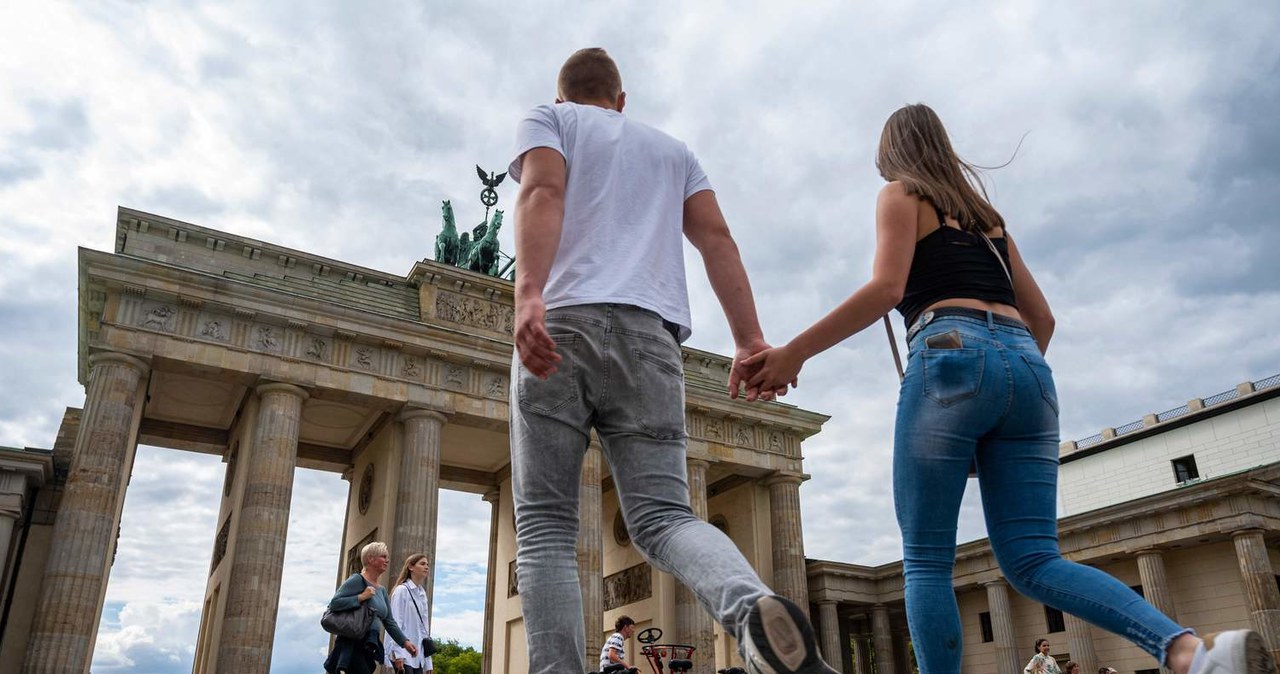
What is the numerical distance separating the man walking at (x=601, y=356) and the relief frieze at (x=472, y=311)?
25.9 metres

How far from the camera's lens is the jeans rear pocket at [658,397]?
2.85 metres

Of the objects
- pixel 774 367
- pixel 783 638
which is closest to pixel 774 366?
pixel 774 367

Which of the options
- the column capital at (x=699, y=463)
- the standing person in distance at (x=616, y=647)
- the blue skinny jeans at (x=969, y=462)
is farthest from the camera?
the column capital at (x=699, y=463)

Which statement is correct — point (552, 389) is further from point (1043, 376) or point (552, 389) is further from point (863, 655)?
point (863, 655)

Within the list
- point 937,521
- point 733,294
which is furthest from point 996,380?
point 733,294

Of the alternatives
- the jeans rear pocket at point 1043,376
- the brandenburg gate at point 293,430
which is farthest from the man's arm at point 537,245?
the brandenburg gate at point 293,430

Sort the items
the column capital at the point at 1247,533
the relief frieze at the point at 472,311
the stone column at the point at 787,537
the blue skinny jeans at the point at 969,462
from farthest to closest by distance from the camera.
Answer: the stone column at the point at 787,537, the relief frieze at the point at 472,311, the column capital at the point at 1247,533, the blue skinny jeans at the point at 969,462

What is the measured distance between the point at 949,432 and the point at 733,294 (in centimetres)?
91

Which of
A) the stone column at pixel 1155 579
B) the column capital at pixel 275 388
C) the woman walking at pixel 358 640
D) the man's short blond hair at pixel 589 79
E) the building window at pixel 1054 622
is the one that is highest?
the column capital at pixel 275 388

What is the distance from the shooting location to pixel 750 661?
2150mm

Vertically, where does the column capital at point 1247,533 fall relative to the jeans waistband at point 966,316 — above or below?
above

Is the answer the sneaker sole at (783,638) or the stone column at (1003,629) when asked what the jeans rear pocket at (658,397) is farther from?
the stone column at (1003,629)

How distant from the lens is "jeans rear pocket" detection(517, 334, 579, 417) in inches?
109

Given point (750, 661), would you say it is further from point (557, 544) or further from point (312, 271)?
point (312, 271)
